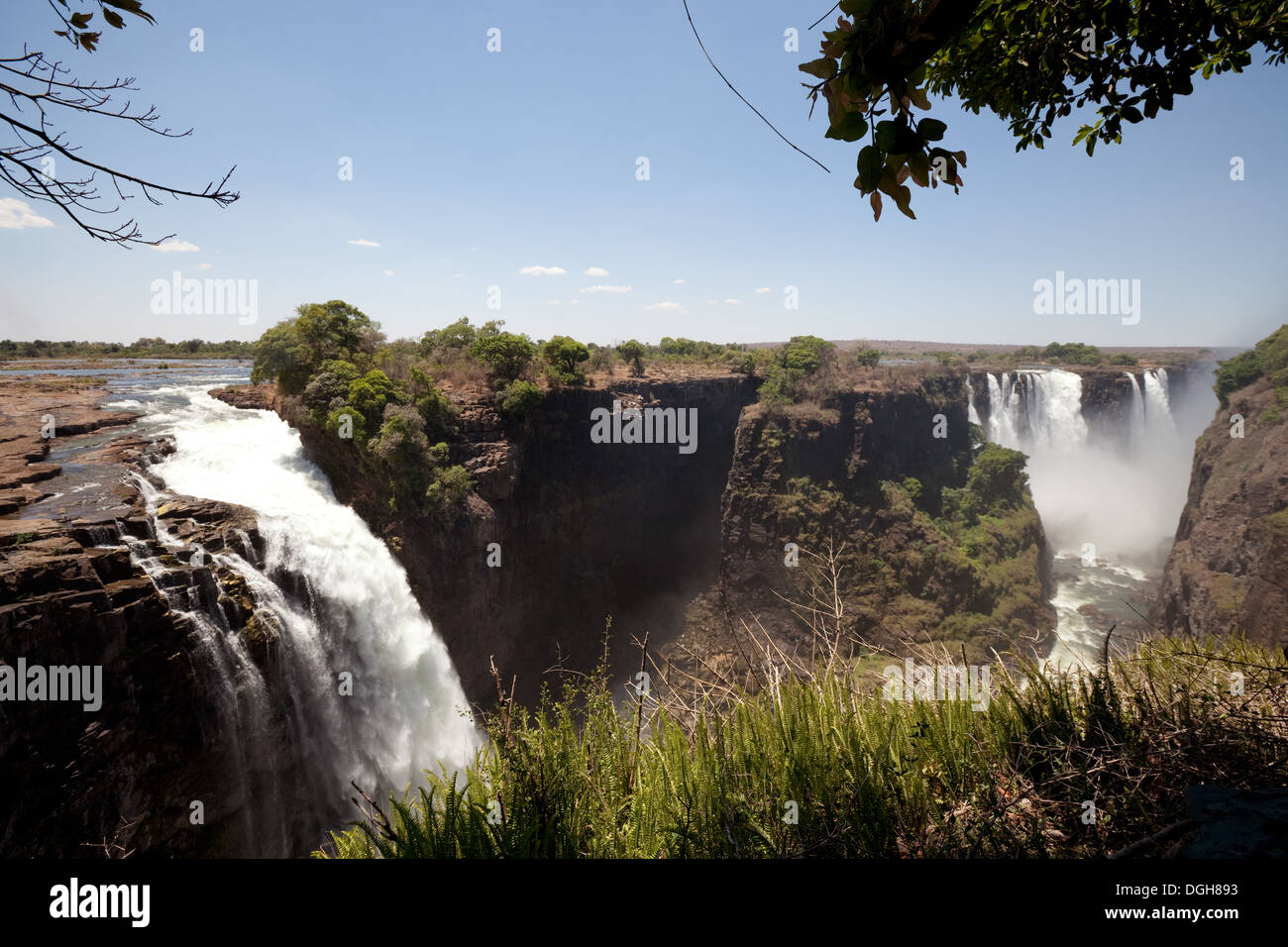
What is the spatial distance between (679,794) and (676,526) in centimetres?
2919

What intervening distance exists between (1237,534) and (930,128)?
1132 inches

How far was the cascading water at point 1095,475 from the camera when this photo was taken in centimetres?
3331

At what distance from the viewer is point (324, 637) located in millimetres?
12078

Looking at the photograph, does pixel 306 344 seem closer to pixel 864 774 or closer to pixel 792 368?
pixel 864 774

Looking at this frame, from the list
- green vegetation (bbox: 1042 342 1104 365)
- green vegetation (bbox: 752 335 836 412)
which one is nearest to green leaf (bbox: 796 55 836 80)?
green vegetation (bbox: 752 335 836 412)

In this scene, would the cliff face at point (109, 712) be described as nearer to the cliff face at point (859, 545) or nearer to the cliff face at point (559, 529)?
the cliff face at point (559, 529)

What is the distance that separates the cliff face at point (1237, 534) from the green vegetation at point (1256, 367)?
0.88 m

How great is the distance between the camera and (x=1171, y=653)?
273 cm

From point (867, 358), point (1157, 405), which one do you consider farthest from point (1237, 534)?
point (1157, 405)

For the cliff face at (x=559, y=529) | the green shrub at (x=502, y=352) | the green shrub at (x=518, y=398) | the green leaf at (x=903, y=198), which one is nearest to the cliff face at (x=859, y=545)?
the cliff face at (x=559, y=529)

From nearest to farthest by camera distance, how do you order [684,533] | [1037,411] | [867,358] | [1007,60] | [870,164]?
[870,164], [1007,60], [684,533], [867,358], [1037,411]
